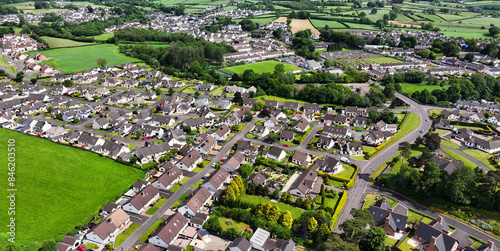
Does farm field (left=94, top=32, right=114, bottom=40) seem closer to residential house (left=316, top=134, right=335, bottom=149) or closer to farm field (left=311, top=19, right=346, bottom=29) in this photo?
farm field (left=311, top=19, right=346, bottom=29)

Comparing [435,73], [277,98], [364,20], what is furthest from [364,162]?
[364,20]

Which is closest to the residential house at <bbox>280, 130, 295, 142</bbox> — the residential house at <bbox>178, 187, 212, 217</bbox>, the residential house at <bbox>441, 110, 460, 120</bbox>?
the residential house at <bbox>178, 187, 212, 217</bbox>

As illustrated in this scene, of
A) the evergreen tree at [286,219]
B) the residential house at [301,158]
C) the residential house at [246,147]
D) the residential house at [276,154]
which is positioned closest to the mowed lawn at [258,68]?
the residential house at [246,147]

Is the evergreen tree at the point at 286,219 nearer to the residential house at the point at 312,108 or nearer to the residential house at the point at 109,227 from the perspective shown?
the residential house at the point at 109,227

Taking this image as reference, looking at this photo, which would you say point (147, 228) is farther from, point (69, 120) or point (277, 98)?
point (277, 98)

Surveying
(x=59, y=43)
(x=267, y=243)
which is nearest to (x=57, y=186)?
(x=267, y=243)

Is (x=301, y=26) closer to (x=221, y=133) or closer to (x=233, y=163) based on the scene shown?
(x=221, y=133)
